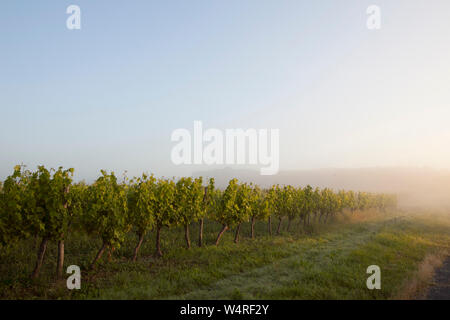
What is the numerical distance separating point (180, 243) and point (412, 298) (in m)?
12.4

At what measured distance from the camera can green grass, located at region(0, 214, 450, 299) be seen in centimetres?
927

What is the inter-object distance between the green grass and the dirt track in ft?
3.00

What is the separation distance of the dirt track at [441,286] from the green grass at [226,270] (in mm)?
914

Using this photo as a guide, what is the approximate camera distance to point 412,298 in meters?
9.32

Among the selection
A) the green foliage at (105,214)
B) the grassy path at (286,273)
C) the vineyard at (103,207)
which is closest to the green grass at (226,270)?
the grassy path at (286,273)

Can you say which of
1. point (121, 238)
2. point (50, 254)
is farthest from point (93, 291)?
point (50, 254)

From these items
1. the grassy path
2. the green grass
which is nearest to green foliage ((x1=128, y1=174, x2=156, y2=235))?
the green grass

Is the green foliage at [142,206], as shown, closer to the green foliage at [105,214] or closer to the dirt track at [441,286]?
the green foliage at [105,214]

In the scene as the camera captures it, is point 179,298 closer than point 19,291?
Yes

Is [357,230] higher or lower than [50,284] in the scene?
lower

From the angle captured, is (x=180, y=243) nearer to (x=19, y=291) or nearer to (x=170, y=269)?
(x=170, y=269)

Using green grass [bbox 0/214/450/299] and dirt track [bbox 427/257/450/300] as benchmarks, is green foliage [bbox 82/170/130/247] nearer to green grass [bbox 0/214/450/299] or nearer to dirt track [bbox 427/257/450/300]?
green grass [bbox 0/214/450/299]

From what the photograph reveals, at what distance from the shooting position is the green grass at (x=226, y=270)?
9.27 metres

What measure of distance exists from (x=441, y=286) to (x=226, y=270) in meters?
9.12
